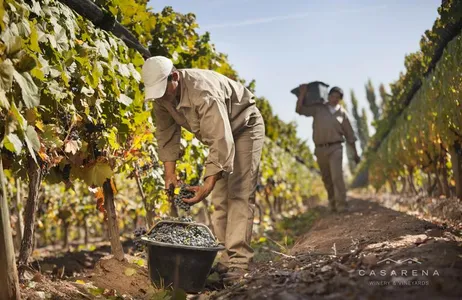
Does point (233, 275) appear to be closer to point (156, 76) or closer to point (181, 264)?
point (181, 264)

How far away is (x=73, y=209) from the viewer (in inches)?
516


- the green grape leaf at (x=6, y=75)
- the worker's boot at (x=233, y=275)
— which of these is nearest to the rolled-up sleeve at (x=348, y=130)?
the worker's boot at (x=233, y=275)

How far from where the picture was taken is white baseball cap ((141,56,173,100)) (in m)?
3.04

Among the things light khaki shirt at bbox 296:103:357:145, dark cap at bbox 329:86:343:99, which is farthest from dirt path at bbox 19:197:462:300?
dark cap at bbox 329:86:343:99

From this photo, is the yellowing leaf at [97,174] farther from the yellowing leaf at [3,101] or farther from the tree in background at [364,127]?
the tree in background at [364,127]

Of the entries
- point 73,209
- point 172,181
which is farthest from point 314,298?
point 73,209

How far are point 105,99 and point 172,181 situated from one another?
2.59ft

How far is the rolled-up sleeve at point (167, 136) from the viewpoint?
3.63 meters

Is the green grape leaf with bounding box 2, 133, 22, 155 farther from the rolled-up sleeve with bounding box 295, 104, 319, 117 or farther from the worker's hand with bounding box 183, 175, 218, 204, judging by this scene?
the rolled-up sleeve with bounding box 295, 104, 319, 117

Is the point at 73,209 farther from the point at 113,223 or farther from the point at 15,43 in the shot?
the point at 15,43

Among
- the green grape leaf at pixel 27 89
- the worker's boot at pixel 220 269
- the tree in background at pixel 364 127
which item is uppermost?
the tree in background at pixel 364 127

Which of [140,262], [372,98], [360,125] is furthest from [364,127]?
[140,262]

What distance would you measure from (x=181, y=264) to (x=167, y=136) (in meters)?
1.20

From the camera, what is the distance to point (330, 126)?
23.2 feet
